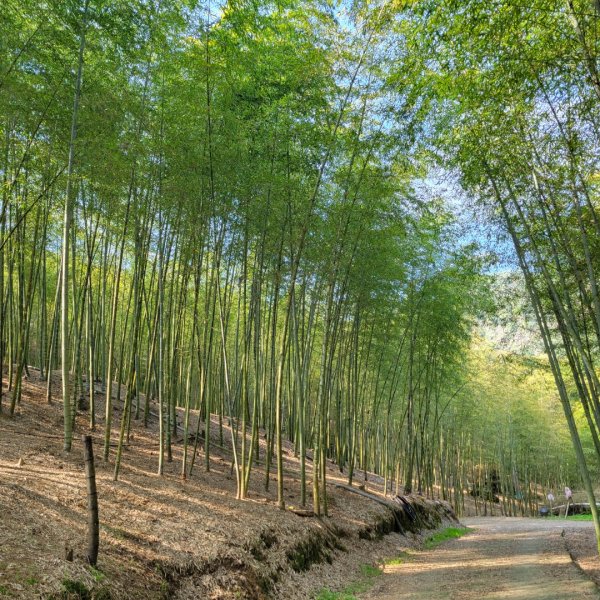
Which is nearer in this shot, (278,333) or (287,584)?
(287,584)

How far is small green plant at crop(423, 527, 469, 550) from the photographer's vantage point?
8.84m

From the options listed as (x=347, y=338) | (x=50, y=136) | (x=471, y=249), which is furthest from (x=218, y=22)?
(x=347, y=338)

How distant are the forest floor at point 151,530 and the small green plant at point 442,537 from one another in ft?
4.92

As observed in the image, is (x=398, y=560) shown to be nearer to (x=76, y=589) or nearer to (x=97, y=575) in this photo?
(x=97, y=575)

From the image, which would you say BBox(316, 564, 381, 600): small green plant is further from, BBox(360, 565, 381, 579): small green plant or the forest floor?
the forest floor

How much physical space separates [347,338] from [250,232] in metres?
4.64

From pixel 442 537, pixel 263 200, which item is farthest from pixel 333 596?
pixel 442 537

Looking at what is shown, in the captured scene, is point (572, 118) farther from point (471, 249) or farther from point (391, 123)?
point (471, 249)

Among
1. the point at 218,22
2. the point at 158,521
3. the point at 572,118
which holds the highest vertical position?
the point at 218,22

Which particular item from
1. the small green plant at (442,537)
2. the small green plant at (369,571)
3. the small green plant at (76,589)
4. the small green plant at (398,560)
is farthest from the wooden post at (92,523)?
the small green plant at (442,537)

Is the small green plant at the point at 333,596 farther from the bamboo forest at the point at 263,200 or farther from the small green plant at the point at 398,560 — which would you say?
the small green plant at the point at 398,560

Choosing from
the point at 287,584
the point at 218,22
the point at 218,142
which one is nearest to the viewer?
the point at 287,584

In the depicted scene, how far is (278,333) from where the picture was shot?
12.5 metres

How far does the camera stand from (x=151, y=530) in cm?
403
